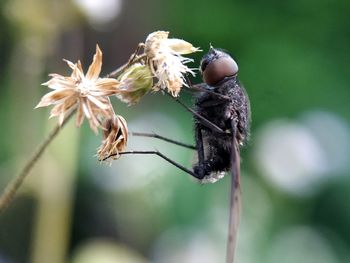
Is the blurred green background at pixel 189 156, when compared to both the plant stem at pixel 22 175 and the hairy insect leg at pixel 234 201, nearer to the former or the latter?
the hairy insect leg at pixel 234 201

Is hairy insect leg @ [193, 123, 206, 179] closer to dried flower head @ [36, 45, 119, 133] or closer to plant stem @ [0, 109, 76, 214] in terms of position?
dried flower head @ [36, 45, 119, 133]

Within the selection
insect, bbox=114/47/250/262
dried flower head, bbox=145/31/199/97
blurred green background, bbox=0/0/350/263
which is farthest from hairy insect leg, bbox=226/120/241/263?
blurred green background, bbox=0/0/350/263

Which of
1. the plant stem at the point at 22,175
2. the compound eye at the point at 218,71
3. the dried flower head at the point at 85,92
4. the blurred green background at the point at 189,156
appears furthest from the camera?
the blurred green background at the point at 189,156

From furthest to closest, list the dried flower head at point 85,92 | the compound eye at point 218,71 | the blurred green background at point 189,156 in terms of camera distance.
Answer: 1. the blurred green background at point 189,156
2. the compound eye at point 218,71
3. the dried flower head at point 85,92

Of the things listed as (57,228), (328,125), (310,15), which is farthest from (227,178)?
(310,15)

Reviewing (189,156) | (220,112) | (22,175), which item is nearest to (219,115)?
(220,112)

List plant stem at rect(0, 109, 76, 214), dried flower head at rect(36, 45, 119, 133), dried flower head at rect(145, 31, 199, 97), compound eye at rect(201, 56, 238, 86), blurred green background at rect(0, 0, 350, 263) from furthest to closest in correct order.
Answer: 1. blurred green background at rect(0, 0, 350, 263)
2. compound eye at rect(201, 56, 238, 86)
3. dried flower head at rect(145, 31, 199, 97)
4. dried flower head at rect(36, 45, 119, 133)
5. plant stem at rect(0, 109, 76, 214)

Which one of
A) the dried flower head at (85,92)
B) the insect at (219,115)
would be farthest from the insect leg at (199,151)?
the dried flower head at (85,92)
